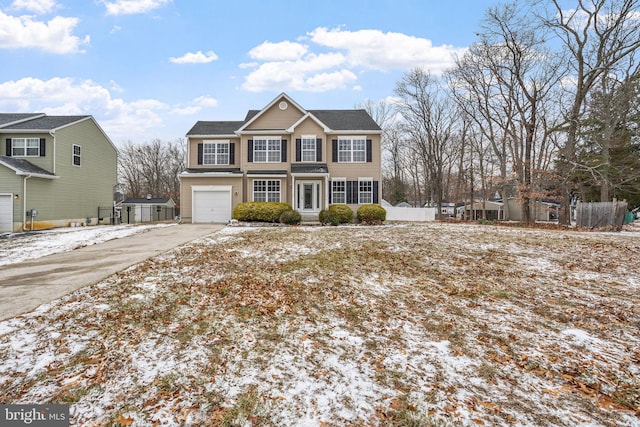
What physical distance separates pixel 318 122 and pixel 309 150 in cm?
175

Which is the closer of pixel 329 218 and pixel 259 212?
pixel 259 212

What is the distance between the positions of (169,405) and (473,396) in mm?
2802

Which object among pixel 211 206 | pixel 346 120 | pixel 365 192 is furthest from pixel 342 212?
pixel 211 206

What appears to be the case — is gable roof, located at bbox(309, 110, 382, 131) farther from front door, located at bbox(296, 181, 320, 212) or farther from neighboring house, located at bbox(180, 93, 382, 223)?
front door, located at bbox(296, 181, 320, 212)

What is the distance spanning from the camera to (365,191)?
19062 millimetres

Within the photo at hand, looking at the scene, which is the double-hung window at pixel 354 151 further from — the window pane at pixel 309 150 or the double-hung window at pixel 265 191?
the double-hung window at pixel 265 191

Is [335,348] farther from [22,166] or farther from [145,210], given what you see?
Answer: [145,210]

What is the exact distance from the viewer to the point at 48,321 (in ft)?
13.8

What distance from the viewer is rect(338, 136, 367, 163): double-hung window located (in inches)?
754

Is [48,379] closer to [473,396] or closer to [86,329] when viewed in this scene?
[86,329]

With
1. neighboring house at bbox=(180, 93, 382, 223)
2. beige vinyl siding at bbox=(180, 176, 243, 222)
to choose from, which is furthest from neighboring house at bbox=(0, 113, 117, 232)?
neighboring house at bbox=(180, 93, 382, 223)

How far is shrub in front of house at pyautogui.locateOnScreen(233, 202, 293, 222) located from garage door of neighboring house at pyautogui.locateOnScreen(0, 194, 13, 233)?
37.1 ft

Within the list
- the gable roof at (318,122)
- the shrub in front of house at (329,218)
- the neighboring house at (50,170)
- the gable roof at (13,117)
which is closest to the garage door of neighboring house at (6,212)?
the neighboring house at (50,170)

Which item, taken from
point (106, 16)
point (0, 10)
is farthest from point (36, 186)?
point (106, 16)
